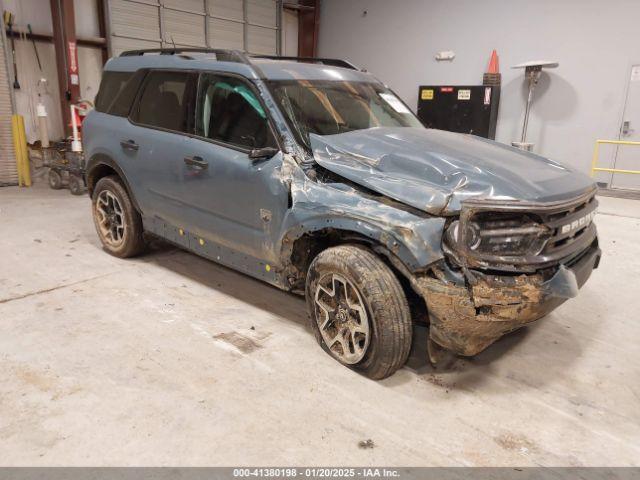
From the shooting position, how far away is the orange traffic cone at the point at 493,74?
9484 mm

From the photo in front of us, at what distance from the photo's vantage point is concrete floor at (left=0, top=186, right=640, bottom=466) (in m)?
2.11

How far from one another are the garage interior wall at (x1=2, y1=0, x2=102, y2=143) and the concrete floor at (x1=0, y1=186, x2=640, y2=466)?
223 inches

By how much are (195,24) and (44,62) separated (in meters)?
3.29

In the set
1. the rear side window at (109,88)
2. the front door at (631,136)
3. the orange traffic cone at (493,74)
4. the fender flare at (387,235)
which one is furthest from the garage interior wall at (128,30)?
the front door at (631,136)

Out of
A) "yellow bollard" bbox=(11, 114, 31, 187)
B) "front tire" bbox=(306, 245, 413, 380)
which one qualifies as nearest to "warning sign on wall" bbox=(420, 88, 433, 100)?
"yellow bollard" bbox=(11, 114, 31, 187)

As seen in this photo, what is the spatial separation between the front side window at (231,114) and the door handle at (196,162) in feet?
0.55

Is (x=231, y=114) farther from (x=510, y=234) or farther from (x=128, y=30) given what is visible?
(x=128, y=30)

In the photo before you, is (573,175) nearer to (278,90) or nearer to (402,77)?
(278,90)

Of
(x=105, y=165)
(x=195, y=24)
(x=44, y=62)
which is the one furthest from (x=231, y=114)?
(x=195, y=24)

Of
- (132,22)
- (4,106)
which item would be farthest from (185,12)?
(4,106)

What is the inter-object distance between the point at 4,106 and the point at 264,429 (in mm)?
7851

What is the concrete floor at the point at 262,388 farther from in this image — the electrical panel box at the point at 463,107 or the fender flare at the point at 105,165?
the electrical panel box at the point at 463,107

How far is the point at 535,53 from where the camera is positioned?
9211 millimetres

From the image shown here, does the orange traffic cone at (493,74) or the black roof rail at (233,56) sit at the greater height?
the orange traffic cone at (493,74)
